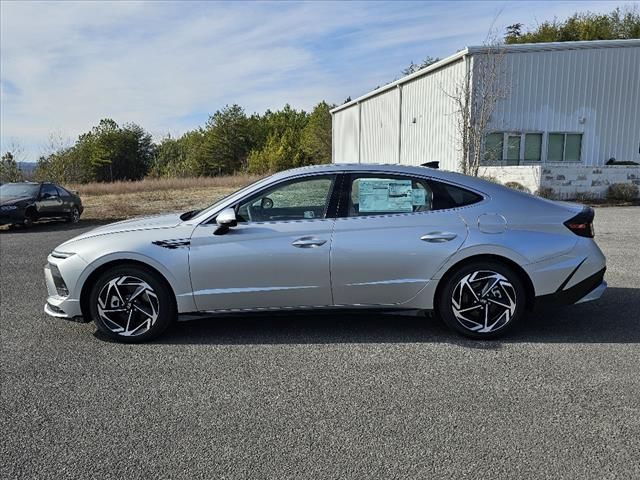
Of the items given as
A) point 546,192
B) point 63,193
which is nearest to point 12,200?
point 63,193

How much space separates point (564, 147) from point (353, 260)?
19591 millimetres

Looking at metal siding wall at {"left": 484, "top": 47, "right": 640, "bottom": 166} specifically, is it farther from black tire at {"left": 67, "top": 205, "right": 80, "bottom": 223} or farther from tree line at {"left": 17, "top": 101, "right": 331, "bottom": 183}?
tree line at {"left": 17, "top": 101, "right": 331, "bottom": 183}

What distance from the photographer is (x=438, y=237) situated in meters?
4.26

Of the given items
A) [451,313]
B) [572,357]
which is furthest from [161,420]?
[572,357]

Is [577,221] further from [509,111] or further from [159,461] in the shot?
[509,111]

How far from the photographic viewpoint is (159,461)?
2.68m

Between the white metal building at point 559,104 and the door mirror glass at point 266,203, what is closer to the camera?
the door mirror glass at point 266,203

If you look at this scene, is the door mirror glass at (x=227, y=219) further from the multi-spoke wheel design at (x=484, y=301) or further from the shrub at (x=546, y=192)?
the shrub at (x=546, y=192)

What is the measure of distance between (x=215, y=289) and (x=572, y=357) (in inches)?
117

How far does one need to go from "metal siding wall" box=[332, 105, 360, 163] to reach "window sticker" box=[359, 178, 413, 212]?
29579mm

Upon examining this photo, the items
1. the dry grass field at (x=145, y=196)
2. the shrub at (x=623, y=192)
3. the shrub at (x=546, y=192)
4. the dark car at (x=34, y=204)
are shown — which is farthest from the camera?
the dry grass field at (x=145, y=196)

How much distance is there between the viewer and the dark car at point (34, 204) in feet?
46.2

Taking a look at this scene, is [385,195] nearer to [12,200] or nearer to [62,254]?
[62,254]

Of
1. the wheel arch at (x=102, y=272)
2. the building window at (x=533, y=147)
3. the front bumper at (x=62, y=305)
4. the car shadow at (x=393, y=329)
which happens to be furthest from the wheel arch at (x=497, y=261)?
the building window at (x=533, y=147)
